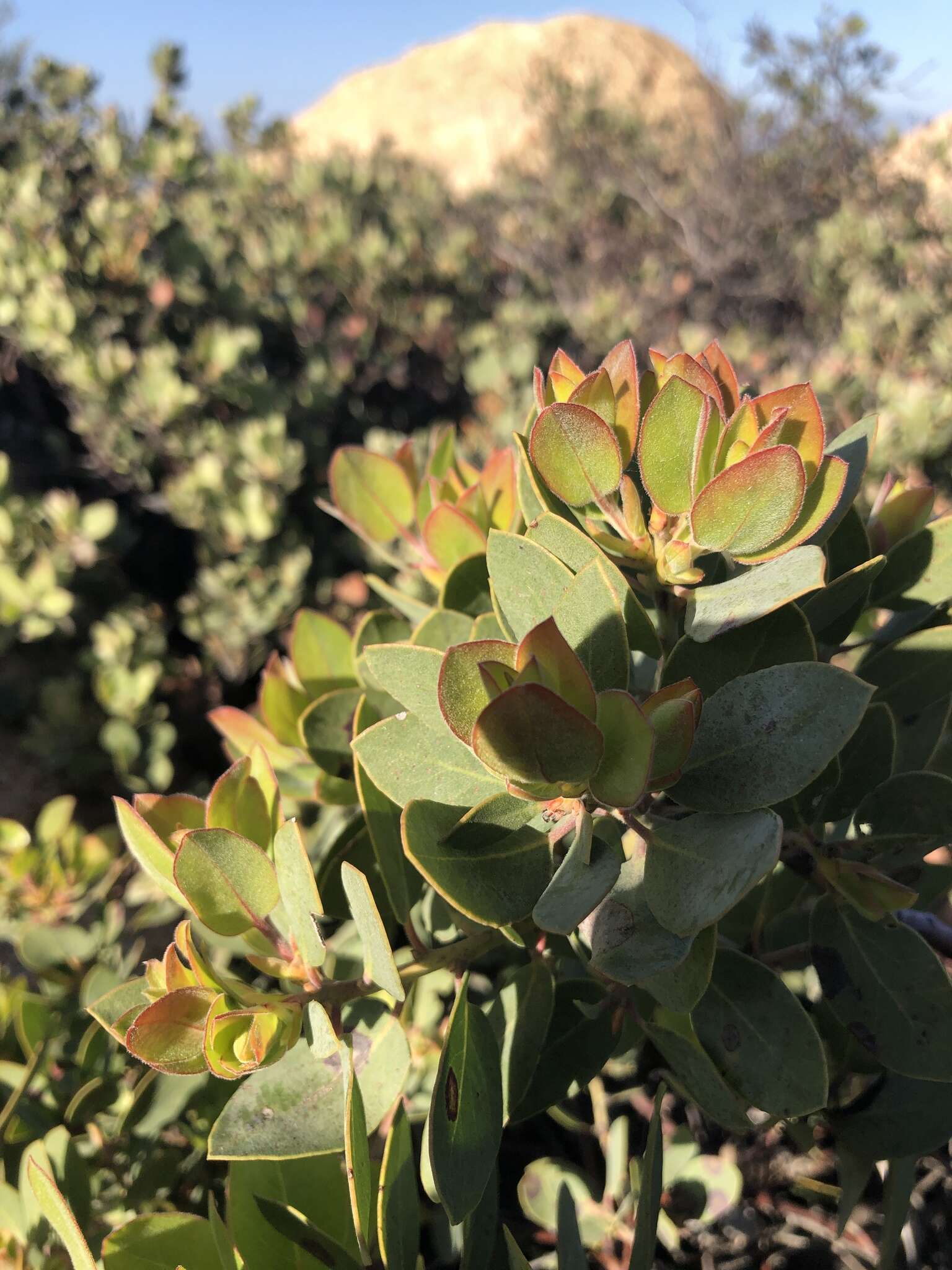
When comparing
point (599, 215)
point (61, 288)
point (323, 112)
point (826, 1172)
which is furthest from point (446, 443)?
point (323, 112)

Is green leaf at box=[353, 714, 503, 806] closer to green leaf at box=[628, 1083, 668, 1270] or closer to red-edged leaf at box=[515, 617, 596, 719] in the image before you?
red-edged leaf at box=[515, 617, 596, 719]

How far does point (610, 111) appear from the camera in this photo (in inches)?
298

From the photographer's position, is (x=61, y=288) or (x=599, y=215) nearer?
(x=61, y=288)

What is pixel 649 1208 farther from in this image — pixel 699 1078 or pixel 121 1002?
pixel 121 1002

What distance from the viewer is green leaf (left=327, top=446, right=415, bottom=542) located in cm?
95

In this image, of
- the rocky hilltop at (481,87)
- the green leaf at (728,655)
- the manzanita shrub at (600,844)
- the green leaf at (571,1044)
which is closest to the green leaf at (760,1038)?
the manzanita shrub at (600,844)

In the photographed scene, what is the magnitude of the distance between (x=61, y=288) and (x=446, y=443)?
2.36 meters

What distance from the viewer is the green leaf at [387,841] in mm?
669

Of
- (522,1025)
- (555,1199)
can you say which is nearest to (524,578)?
(522,1025)

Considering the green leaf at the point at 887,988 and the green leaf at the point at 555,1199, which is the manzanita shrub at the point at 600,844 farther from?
the green leaf at the point at 555,1199

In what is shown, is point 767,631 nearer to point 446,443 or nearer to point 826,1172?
point 446,443

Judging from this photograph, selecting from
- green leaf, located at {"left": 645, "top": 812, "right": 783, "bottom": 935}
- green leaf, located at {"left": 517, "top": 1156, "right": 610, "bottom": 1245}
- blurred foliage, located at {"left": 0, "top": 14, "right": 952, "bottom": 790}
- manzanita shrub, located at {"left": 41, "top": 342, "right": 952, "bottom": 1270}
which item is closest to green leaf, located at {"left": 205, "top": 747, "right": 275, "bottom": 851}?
manzanita shrub, located at {"left": 41, "top": 342, "right": 952, "bottom": 1270}

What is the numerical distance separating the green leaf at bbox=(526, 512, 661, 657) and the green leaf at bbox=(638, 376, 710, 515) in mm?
62

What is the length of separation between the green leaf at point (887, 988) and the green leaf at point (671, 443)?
362 mm
